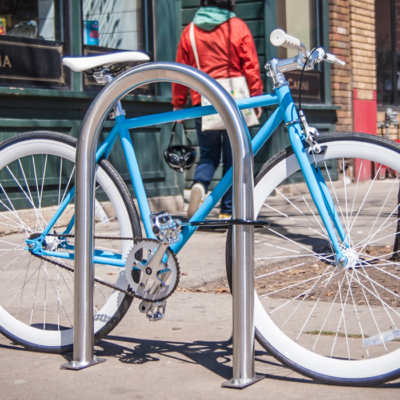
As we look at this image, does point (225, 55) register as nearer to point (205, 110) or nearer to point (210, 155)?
point (210, 155)

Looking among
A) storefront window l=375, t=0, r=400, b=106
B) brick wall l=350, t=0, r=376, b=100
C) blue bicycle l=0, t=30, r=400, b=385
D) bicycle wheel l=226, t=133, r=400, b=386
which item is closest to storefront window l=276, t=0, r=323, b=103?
brick wall l=350, t=0, r=376, b=100

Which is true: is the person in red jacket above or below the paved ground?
above

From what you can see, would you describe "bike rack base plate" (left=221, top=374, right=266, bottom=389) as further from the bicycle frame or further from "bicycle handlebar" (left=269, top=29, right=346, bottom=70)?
"bicycle handlebar" (left=269, top=29, right=346, bottom=70)

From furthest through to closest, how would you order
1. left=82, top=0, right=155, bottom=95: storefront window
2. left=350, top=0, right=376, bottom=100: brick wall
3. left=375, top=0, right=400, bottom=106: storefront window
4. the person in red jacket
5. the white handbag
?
left=375, top=0, right=400, bottom=106: storefront window
left=350, top=0, right=376, bottom=100: brick wall
left=82, top=0, right=155, bottom=95: storefront window
the person in red jacket
the white handbag

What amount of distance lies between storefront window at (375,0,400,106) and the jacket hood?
673cm

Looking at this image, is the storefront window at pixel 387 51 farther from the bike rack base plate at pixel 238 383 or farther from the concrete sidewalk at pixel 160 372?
the bike rack base plate at pixel 238 383

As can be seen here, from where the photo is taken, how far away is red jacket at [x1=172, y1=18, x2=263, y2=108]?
5.55 meters

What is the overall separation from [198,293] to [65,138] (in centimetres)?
139

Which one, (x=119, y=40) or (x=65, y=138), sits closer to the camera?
(x=65, y=138)

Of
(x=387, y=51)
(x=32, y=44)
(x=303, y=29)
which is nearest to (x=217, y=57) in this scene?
(x=32, y=44)

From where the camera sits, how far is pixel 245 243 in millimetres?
2275

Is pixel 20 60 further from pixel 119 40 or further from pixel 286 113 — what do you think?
pixel 286 113

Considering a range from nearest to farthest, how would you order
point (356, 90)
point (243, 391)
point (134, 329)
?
point (243, 391) → point (134, 329) → point (356, 90)

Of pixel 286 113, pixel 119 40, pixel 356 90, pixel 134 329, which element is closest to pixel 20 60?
pixel 119 40
